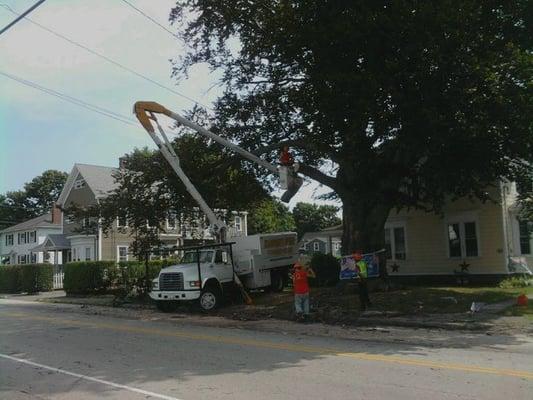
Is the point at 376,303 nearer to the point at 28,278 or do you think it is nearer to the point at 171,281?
the point at 171,281

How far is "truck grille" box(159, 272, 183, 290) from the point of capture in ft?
66.1

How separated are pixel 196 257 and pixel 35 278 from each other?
19.8 m

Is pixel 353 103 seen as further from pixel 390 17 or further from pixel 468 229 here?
pixel 468 229

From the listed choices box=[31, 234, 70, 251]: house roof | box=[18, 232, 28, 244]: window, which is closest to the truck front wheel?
box=[31, 234, 70, 251]: house roof

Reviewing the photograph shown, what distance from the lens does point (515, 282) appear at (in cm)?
2392

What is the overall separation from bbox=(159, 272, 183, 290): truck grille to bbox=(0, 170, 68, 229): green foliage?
251 ft

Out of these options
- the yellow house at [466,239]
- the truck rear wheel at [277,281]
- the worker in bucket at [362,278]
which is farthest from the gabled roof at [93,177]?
the worker in bucket at [362,278]

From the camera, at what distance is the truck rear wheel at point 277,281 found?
81.2 ft

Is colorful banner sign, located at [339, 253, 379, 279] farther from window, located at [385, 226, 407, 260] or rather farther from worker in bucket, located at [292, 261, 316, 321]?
window, located at [385, 226, 407, 260]

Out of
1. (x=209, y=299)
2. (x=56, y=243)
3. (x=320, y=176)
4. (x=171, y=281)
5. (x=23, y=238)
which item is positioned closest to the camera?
(x=209, y=299)

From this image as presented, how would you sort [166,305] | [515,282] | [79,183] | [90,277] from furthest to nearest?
[79,183], [90,277], [515,282], [166,305]

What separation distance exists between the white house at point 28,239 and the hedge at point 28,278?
16.8m

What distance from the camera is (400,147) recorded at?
62.6 feet

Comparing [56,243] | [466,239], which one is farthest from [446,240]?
[56,243]
